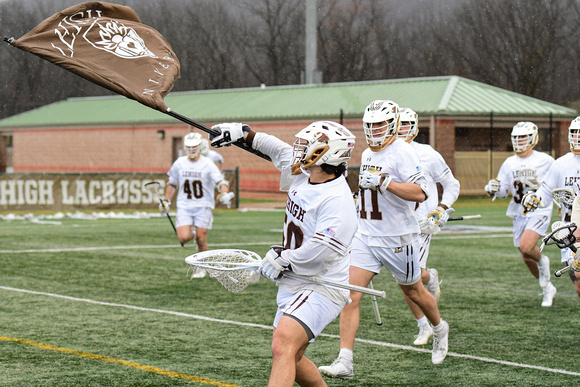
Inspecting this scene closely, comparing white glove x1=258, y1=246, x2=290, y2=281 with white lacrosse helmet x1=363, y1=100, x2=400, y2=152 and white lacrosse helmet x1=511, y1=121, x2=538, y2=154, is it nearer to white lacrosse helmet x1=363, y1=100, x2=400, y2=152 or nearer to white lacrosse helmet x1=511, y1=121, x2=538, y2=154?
white lacrosse helmet x1=363, y1=100, x2=400, y2=152

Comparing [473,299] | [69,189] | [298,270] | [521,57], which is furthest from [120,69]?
[521,57]

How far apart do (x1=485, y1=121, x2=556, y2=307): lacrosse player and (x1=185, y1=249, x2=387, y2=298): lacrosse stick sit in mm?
6102

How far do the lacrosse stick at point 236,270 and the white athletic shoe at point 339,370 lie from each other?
1.50 metres

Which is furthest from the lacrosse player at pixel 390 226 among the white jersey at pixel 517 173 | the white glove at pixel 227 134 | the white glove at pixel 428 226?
the white jersey at pixel 517 173

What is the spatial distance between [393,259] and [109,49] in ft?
9.79

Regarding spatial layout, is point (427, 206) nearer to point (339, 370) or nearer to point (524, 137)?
point (524, 137)

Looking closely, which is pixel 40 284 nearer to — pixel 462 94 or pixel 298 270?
pixel 298 270

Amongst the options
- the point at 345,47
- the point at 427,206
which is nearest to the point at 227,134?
the point at 427,206

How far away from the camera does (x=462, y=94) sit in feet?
128

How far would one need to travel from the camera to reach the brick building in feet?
123

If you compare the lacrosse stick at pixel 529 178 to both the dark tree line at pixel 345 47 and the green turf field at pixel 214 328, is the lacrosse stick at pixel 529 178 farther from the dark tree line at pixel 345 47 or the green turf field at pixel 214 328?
the dark tree line at pixel 345 47

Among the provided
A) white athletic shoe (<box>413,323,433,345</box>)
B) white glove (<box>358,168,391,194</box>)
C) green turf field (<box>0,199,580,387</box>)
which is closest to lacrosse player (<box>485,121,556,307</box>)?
green turf field (<box>0,199,580,387</box>)

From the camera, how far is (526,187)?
476 inches

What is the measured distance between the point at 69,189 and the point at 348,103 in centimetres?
1523
